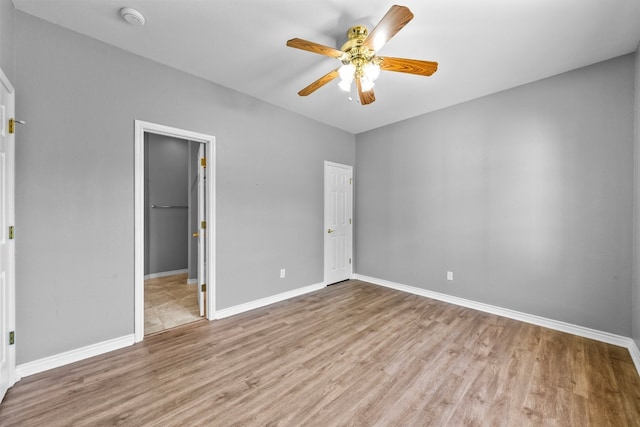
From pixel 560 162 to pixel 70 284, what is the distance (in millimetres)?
4876

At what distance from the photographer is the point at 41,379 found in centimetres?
193

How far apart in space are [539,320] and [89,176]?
479 centimetres

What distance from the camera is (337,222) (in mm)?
4559

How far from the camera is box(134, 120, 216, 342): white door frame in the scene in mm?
2457

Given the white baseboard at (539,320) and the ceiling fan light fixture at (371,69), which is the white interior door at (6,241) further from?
the white baseboard at (539,320)

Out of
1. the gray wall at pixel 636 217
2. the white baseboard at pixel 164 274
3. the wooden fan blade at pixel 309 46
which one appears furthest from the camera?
the white baseboard at pixel 164 274

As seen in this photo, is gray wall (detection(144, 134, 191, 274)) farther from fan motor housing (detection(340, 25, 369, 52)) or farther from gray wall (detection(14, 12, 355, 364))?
fan motor housing (detection(340, 25, 369, 52))

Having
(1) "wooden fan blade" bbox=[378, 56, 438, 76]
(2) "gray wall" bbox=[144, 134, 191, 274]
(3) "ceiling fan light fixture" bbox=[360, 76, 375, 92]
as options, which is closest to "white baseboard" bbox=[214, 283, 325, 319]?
(2) "gray wall" bbox=[144, 134, 191, 274]

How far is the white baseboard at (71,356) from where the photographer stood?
1.97 metres

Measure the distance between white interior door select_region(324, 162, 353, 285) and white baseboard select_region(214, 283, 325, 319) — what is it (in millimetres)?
367

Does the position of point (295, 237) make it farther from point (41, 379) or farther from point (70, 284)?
point (41, 379)

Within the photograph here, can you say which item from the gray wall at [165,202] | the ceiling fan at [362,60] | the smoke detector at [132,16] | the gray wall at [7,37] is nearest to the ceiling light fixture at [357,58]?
the ceiling fan at [362,60]

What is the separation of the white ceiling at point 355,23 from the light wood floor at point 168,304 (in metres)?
2.78

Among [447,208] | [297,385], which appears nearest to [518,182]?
[447,208]
